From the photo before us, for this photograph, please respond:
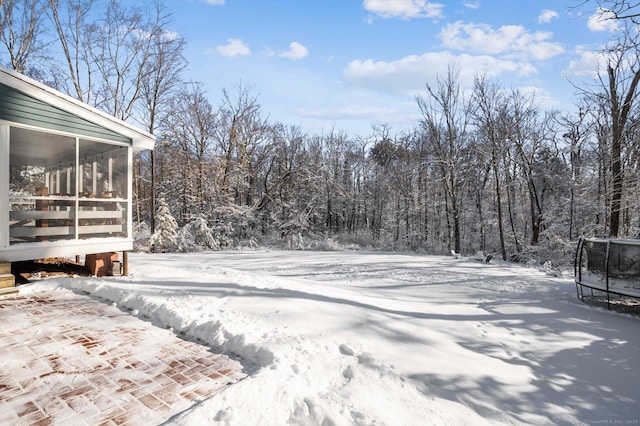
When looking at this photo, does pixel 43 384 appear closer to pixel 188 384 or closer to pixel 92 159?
pixel 188 384

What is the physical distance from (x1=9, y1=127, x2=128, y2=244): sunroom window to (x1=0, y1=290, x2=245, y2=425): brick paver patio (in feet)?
7.68

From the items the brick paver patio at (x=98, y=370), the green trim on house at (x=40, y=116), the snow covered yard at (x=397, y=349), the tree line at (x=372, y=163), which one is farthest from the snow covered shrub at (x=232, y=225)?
the brick paver patio at (x=98, y=370)

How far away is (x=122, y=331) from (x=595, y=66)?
589 inches

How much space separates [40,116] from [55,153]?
3203 mm

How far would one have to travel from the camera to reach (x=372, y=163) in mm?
25844

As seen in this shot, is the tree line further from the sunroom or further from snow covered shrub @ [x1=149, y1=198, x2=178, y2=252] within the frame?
the sunroom

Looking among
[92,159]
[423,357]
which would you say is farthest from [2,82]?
[423,357]

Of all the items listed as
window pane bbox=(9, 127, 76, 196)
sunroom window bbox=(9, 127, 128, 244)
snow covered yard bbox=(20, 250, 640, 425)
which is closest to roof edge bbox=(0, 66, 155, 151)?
sunroom window bbox=(9, 127, 128, 244)

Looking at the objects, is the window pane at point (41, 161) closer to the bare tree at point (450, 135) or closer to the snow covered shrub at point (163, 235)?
the snow covered shrub at point (163, 235)

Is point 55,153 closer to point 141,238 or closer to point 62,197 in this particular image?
point 62,197

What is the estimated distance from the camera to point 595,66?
1096cm

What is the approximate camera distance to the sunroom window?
575cm

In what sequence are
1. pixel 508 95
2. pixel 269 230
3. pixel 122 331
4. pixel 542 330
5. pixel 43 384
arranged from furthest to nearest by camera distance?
pixel 269 230, pixel 508 95, pixel 542 330, pixel 122 331, pixel 43 384

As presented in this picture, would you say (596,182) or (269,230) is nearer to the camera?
(596,182)
